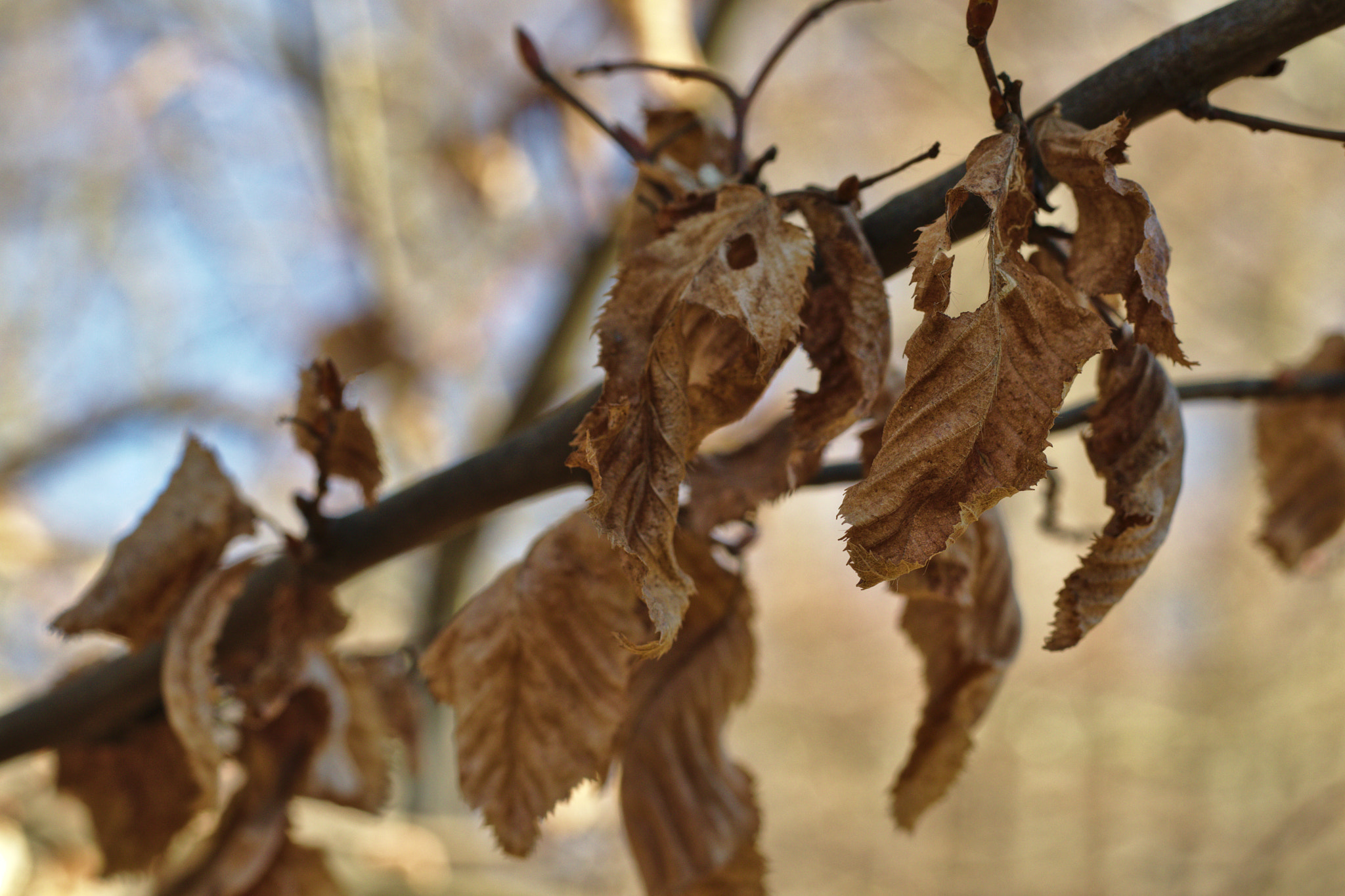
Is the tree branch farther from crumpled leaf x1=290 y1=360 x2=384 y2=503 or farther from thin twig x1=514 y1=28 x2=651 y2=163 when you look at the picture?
thin twig x1=514 y1=28 x2=651 y2=163

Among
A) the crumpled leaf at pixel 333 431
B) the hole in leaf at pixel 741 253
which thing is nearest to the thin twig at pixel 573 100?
the hole in leaf at pixel 741 253

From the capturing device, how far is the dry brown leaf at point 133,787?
0.80 m

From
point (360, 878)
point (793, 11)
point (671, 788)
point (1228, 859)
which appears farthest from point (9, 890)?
point (1228, 859)

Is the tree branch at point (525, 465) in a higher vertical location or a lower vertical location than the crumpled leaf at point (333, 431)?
lower

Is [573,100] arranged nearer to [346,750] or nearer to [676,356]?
[676,356]

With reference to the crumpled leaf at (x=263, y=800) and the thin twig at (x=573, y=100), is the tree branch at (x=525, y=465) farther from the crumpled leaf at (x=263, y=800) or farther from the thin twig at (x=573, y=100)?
the thin twig at (x=573, y=100)

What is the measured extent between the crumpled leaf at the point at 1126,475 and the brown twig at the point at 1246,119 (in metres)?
0.11

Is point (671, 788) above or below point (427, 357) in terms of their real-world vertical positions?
below

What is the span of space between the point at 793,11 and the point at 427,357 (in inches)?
86.4

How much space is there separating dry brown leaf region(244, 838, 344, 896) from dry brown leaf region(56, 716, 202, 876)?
0.35ft

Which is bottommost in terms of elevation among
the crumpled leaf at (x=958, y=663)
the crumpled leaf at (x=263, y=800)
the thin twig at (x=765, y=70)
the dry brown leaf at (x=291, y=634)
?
the crumpled leaf at (x=958, y=663)

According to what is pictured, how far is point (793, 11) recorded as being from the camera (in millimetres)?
3881

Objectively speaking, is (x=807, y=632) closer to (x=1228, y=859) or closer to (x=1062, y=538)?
(x=1228, y=859)

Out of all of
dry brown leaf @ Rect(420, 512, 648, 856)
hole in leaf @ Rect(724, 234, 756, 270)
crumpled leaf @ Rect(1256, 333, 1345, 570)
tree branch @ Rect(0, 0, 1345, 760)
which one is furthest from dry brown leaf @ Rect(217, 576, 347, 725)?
crumpled leaf @ Rect(1256, 333, 1345, 570)
